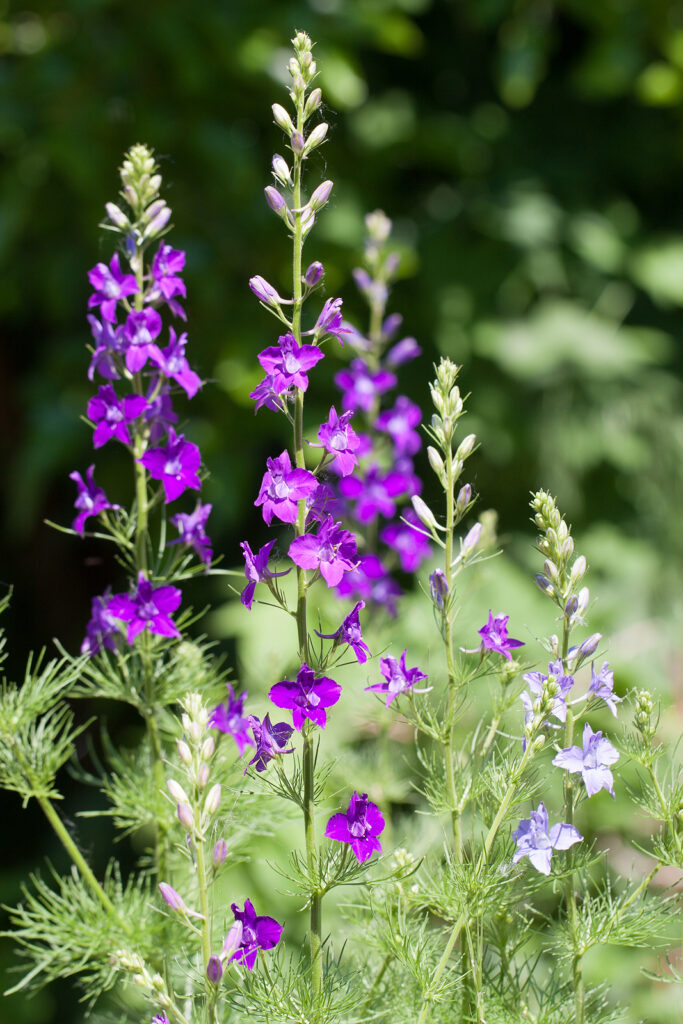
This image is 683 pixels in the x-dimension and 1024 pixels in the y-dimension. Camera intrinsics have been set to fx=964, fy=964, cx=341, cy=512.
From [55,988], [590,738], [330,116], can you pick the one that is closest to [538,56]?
[330,116]

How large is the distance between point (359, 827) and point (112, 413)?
0.37 meters

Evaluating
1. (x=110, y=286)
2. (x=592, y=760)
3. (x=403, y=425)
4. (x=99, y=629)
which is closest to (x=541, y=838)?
(x=592, y=760)

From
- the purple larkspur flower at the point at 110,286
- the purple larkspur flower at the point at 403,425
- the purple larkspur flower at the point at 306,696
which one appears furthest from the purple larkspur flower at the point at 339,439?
the purple larkspur flower at the point at 403,425

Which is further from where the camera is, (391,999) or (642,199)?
(642,199)

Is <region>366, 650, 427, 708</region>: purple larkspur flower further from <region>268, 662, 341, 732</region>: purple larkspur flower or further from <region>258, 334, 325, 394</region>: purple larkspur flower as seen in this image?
<region>258, 334, 325, 394</region>: purple larkspur flower

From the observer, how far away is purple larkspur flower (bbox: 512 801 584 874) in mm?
583

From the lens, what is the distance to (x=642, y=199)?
107 inches

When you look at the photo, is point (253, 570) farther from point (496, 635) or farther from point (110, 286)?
point (110, 286)

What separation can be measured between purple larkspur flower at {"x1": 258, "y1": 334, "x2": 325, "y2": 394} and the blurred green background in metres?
1.59

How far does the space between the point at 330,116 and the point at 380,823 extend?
6.53ft

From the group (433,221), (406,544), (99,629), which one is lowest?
(433,221)

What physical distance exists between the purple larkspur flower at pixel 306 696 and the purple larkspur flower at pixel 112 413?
0.26 m

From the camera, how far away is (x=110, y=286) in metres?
0.75

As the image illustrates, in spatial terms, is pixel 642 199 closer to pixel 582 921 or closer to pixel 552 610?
pixel 552 610
